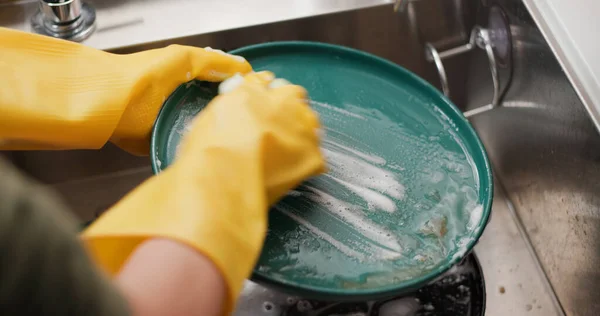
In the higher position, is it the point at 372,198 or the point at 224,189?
the point at 224,189

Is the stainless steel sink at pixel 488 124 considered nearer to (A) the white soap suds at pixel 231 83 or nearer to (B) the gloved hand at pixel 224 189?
(A) the white soap suds at pixel 231 83

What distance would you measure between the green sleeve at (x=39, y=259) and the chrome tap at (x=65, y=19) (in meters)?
0.57

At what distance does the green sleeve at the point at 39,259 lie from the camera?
1.00 ft

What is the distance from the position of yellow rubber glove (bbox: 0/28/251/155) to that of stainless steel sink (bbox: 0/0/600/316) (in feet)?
0.65

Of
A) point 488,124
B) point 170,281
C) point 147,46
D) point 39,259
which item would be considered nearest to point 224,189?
point 170,281

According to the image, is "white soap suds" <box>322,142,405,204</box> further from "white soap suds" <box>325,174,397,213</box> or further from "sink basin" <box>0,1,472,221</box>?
"sink basin" <box>0,1,472,221</box>

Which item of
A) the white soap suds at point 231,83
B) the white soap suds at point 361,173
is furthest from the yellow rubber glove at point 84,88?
the white soap suds at point 361,173

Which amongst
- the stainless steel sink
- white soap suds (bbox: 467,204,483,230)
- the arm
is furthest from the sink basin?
the arm

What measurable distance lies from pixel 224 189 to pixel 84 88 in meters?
0.25

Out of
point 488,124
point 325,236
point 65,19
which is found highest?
point 65,19

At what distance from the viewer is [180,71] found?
2.28ft

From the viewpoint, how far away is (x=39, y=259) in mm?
313

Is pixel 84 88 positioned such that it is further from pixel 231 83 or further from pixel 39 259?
pixel 39 259

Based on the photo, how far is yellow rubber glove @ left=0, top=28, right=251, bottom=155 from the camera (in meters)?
0.61
